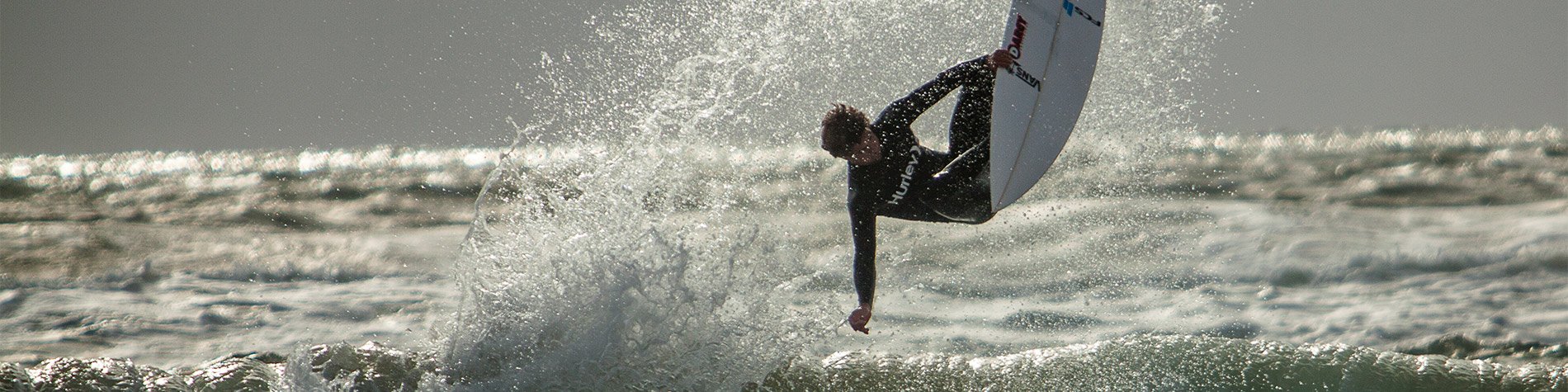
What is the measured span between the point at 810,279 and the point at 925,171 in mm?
2351

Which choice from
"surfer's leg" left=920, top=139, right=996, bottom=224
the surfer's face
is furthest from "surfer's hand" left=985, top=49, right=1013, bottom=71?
the surfer's face

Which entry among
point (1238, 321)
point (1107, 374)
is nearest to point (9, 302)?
point (1107, 374)

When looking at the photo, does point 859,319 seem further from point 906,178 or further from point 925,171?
point 925,171

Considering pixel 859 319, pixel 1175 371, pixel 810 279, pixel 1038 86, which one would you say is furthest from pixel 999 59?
pixel 810 279

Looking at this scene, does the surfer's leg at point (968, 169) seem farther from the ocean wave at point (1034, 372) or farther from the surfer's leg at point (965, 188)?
the ocean wave at point (1034, 372)

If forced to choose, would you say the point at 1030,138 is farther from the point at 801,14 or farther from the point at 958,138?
the point at 801,14

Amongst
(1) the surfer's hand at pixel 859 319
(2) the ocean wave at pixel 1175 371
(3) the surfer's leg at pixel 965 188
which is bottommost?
(2) the ocean wave at pixel 1175 371

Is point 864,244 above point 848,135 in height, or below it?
below

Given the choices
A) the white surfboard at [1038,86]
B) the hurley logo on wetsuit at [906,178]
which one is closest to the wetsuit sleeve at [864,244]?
the hurley logo on wetsuit at [906,178]

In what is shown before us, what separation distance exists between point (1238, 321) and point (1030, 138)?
117 inches

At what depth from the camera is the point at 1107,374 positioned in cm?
557

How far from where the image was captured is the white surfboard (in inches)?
218

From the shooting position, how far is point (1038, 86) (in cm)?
569

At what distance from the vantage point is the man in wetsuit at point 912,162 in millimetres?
5262
